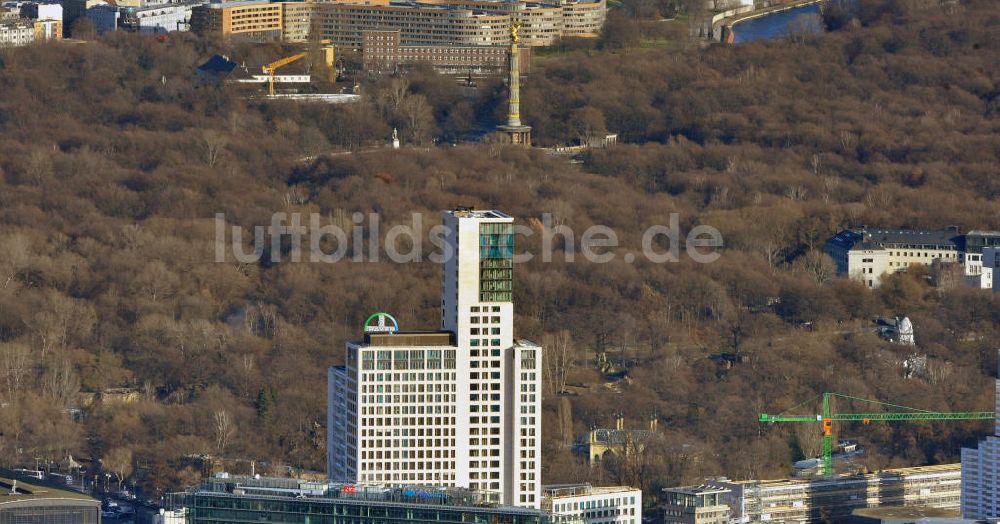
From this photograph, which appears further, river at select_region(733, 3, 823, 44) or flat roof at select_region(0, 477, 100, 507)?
river at select_region(733, 3, 823, 44)

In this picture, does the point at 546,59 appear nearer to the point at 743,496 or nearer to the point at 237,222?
the point at 237,222

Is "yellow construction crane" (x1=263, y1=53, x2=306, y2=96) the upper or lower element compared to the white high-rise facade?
upper

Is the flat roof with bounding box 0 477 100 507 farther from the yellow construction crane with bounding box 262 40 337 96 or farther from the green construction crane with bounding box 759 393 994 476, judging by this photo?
the yellow construction crane with bounding box 262 40 337 96

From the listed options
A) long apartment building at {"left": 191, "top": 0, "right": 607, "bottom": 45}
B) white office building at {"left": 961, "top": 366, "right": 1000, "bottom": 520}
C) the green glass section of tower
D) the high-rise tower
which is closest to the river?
long apartment building at {"left": 191, "top": 0, "right": 607, "bottom": 45}

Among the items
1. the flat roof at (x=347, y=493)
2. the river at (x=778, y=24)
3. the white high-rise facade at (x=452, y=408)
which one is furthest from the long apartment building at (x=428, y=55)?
the flat roof at (x=347, y=493)

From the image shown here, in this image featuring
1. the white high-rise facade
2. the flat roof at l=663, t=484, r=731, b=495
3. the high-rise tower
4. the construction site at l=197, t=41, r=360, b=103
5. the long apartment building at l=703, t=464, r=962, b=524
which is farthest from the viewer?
the construction site at l=197, t=41, r=360, b=103

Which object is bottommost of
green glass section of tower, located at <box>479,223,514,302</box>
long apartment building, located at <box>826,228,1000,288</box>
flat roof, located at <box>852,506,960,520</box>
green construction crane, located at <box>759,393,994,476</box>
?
flat roof, located at <box>852,506,960,520</box>

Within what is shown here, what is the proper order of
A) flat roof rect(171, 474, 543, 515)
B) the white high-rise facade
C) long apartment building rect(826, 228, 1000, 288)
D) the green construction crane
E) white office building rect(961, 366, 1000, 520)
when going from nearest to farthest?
flat roof rect(171, 474, 543, 515), the white high-rise facade, white office building rect(961, 366, 1000, 520), the green construction crane, long apartment building rect(826, 228, 1000, 288)
